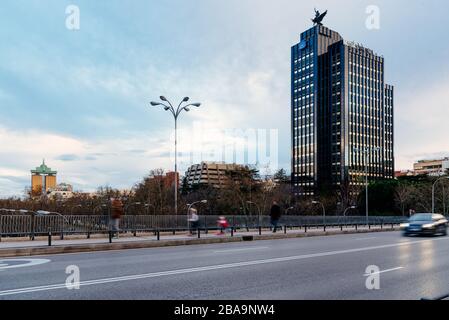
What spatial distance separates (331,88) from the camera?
15662 cm

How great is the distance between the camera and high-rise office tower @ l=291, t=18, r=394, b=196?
495 ft

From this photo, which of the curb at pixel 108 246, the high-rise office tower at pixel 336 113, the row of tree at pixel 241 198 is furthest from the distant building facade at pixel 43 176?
→ the curb at pixel 108 246

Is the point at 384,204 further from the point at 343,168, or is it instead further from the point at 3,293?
the point at 3,293

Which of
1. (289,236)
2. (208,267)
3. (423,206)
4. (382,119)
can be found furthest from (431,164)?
(208,267)

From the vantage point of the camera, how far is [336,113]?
15350cm

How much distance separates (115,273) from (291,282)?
425 centimetres

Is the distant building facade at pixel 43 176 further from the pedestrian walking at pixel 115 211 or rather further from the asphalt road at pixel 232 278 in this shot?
the asphalt road at pixel 232 278

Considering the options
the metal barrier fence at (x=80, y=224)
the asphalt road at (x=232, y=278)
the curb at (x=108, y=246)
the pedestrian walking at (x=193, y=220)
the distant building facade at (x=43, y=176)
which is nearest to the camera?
the asphalt road at (x=232, y=278)

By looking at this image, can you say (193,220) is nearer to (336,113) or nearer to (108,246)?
(108,246)

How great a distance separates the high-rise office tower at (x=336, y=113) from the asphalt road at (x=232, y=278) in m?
136

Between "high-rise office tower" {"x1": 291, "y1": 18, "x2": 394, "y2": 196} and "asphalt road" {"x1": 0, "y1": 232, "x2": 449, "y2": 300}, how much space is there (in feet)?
448

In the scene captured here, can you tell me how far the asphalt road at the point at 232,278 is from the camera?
24.8 ft

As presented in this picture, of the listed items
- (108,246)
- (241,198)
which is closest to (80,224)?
(108,246)

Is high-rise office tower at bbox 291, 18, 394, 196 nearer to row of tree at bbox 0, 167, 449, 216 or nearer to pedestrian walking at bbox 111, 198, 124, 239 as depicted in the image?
row of tree at bbox 0, 167, 449, 216
